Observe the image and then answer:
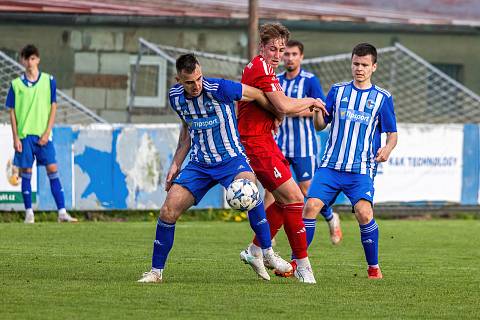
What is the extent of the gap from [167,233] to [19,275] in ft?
4.17

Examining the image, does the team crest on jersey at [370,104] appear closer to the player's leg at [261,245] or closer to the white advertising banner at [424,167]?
the player's leg at [261,245]

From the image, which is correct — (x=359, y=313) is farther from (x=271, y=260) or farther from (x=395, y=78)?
(x=395, y=78)

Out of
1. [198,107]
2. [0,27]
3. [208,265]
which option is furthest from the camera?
[0,27]

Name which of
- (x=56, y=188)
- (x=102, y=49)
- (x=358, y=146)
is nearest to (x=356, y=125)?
(x=358, y=146)

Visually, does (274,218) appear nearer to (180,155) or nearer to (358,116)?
(358,116)

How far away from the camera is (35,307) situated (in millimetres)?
8211

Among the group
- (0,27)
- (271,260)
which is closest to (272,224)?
(271,260)

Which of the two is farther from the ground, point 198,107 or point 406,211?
point 198,107

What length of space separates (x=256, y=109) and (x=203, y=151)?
0.71 metres

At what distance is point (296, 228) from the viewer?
10.2m

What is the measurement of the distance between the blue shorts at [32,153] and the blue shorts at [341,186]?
6.75 metres

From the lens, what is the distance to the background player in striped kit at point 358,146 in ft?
35.0

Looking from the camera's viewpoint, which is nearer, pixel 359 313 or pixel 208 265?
pixel 359 313

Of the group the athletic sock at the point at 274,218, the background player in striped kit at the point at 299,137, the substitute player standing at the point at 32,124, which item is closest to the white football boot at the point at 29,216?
the substitute player standing at the point at 32,124
